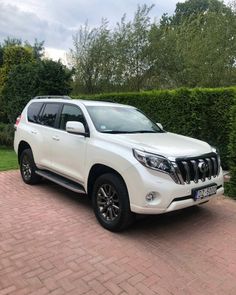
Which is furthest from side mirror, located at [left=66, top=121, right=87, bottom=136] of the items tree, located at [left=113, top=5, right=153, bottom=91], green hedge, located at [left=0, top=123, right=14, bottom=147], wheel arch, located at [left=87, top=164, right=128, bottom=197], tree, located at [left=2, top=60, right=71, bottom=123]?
tree, located at [left=113, top=5, right=153, bottom=91]

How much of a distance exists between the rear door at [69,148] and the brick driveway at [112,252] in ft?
2.14

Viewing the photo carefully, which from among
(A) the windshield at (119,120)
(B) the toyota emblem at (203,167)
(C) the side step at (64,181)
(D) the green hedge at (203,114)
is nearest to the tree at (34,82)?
(D) the green hedge at (203,114)

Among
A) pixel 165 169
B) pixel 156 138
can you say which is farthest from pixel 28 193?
pixel 165 169

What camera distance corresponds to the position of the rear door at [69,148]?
5035 millimetres

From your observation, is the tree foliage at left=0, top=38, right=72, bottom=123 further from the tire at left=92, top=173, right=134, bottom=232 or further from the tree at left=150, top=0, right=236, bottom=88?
the tire at left=92, top=173, right=134, bottom=232

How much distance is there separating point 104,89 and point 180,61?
13.3 feet

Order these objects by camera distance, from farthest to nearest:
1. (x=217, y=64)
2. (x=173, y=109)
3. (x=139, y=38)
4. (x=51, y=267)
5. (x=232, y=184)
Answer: (x=139, y=38) → (x=217, y=64) → (x=173, y=109) → (x=232, y=184) → (x=51, y=267)

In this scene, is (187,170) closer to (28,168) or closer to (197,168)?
(197,168)

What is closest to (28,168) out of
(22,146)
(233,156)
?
(22,146)

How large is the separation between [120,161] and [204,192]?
1.23 meters

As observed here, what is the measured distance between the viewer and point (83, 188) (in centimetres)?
508

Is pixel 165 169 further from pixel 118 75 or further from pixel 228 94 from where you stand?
pixel 118 75

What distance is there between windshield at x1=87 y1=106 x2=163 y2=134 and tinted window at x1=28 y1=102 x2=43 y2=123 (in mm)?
1717

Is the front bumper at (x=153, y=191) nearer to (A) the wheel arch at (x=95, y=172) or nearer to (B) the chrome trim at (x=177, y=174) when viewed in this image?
(B) the chrome trim at (x=177, y=174)
